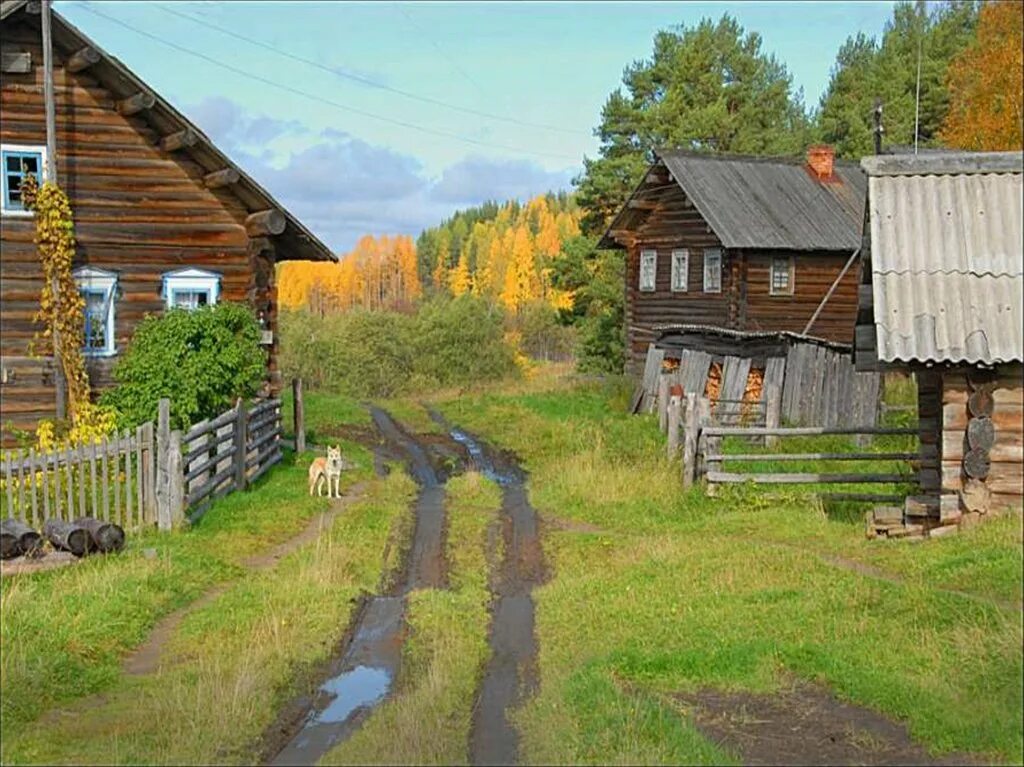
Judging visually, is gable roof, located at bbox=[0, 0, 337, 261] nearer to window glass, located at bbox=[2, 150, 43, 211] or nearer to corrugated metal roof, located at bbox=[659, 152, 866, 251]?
window glass, located at bbox=[2, 150, 43, 211]

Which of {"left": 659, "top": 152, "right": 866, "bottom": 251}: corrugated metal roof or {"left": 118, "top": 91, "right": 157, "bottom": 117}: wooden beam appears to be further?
{"left": 659, "top": 152, "right": 866, "bottom": 251}: corrugated metal roof

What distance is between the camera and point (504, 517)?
1705 centimetres

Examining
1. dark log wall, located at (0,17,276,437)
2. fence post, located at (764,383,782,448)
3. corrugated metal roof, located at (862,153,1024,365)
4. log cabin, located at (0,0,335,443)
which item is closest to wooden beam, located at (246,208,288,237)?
log cabin, located at (0,0,335,443)

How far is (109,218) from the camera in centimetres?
2044

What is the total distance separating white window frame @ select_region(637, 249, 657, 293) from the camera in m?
37.0

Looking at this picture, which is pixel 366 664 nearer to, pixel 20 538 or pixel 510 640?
pixel 510 640

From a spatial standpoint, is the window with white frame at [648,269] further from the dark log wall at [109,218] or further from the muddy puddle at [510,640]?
the muddy puddle at [510,640]

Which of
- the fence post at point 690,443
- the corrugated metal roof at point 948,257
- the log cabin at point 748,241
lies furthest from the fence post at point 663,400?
the corrugated metal roof at point 948,257

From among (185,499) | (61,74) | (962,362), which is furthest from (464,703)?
(61,74)

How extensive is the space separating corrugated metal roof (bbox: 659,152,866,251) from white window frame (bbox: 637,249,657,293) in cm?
361

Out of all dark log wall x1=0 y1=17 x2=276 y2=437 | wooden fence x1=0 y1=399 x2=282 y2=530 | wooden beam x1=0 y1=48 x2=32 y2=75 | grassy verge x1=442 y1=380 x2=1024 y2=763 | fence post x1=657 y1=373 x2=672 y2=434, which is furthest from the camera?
fence post x1=657 y1=373 x2=672 y2=434

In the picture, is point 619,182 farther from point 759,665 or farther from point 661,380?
point 759,665

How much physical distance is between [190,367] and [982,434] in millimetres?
11898

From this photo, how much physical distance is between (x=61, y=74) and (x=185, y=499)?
31.1 feet
